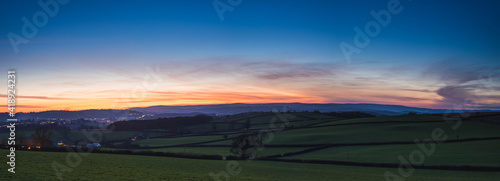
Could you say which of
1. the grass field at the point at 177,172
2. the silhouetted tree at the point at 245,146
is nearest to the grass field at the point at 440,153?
the grass field at the point at 177,172

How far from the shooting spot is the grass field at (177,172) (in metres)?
28.0

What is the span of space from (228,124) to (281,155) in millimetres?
81885

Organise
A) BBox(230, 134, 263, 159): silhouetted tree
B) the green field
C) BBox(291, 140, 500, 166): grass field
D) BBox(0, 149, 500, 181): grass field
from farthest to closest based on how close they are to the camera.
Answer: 1. BBox(230, 134, 263, 159): silhouetted tree
2. BBox(291, 140, 500, 166): grass field
3. the green field
4. BBox(0, 149, 500, 181): grass field

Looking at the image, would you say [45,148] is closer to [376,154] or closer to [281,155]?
[281,155]

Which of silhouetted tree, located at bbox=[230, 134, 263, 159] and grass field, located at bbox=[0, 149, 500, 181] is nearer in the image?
grass field, located at bbox=[0, 149, 500, 181]

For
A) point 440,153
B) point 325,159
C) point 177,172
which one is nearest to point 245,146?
point 325,159

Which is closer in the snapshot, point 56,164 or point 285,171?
point 56,164

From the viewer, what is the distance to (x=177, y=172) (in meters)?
33.9

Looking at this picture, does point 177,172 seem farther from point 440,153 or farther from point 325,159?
point 440,153

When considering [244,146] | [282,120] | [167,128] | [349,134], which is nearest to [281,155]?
[244,146]

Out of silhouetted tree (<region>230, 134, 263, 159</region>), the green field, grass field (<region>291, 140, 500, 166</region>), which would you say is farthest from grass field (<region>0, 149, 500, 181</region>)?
silhouetted tree (<region>230, 134, 263, 159</region>)

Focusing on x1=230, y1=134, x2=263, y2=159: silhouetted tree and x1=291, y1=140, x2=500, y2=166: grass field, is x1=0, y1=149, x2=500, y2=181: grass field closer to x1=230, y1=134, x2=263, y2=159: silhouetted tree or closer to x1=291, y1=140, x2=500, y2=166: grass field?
x1=291, y1=140, x2=500, y2=166: grass field

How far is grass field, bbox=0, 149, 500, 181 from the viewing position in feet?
92.0

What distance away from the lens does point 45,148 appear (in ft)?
→ 158
